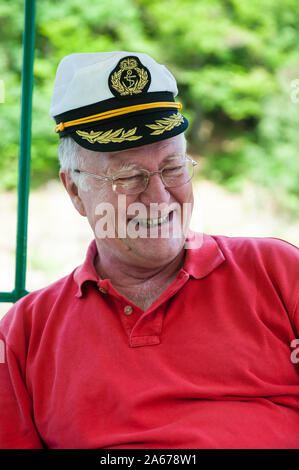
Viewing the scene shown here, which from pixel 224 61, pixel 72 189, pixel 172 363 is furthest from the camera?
pixel 224 61

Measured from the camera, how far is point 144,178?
1320 millimetres

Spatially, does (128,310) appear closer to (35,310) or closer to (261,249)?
(35,310)

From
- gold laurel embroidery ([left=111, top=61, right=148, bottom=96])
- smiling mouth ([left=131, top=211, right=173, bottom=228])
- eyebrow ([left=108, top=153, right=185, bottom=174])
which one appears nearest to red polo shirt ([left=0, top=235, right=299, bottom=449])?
smiling mouth ([left=131, top=211, right=173, bottom=228])

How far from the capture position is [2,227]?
755 cm

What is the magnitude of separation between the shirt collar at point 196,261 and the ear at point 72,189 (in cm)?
15

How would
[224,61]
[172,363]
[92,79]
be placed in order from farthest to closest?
[224,61]
[92,79]
[172,363]

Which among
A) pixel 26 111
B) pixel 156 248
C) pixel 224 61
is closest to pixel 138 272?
pixel 156 248

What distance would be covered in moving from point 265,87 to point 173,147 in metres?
7.32

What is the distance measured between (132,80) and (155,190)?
0.28m

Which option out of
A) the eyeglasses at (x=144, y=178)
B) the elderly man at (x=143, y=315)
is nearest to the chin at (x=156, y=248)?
the elderly man at (x=143, y=315)

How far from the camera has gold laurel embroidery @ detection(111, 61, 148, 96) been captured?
1321 millimetres

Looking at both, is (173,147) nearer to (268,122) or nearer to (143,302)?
(143,302)

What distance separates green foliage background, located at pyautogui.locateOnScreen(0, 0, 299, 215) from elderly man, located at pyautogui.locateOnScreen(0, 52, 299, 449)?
595 centimetres
